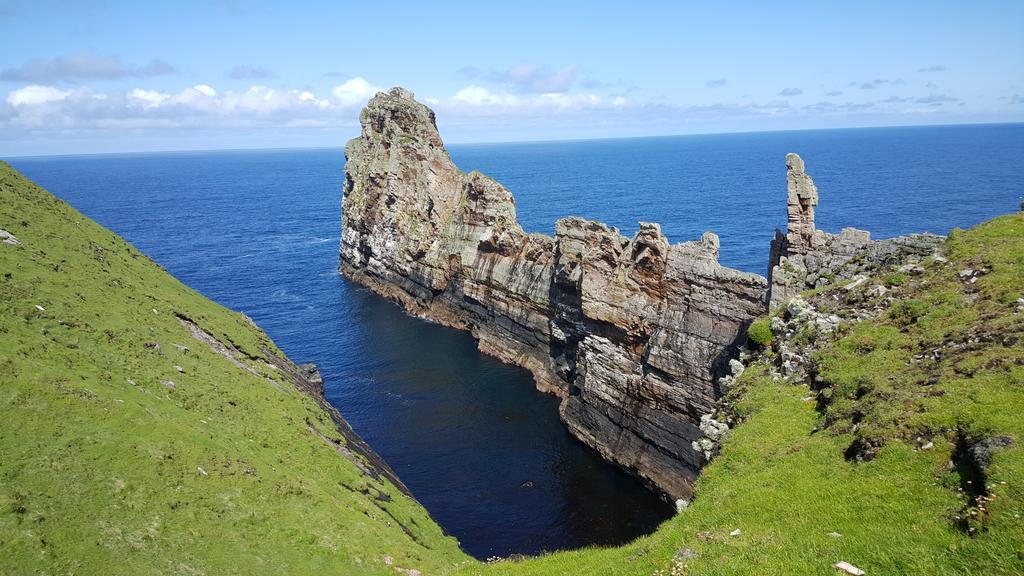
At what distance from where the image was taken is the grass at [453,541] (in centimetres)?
1559

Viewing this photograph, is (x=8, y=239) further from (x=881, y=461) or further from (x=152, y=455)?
(x=881, y=461)

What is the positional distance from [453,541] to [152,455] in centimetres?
1969

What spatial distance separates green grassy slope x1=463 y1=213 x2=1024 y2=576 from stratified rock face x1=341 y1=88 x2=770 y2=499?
27.9 feet

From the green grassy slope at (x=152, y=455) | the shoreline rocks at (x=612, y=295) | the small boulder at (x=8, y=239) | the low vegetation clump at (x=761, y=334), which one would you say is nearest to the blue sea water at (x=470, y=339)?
the shoreline rocks at (x=612, y=295)

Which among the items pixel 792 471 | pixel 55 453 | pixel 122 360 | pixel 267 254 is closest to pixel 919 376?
pixel 792 471

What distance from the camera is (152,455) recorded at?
26609 mm

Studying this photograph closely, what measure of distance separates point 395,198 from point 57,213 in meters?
52.2

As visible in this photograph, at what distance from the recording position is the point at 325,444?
40.6 meters

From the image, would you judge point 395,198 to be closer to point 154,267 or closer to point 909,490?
point 154,267

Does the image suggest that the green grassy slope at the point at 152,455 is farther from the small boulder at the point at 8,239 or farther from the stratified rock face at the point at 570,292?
the stratified rock face at the point at 570,292

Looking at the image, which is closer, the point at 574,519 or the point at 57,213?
the point at 574,519

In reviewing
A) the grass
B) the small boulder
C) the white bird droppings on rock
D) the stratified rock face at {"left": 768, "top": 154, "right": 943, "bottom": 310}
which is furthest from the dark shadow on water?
the small boulder

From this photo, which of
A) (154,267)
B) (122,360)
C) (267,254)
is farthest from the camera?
(267,254)

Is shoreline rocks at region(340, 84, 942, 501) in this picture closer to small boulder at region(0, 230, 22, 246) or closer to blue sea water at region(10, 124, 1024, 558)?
blue sea water at region(10, 124, 1024, 558)
